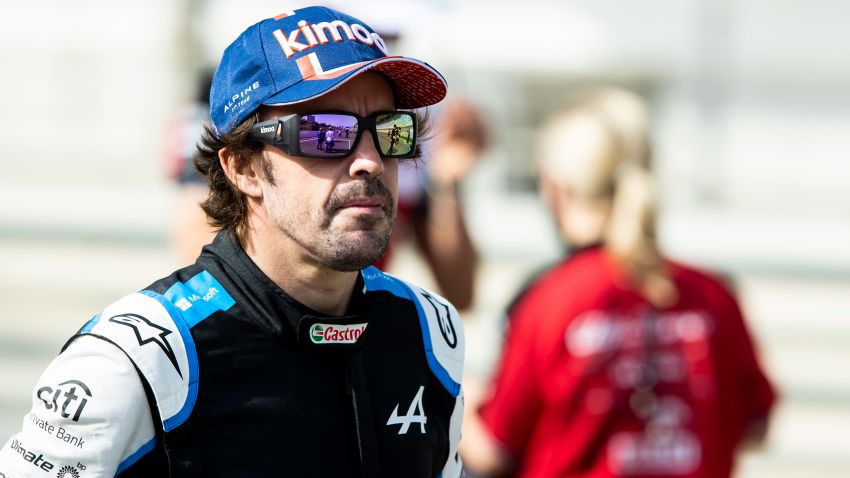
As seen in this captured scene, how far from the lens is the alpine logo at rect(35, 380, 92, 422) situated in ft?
5.69

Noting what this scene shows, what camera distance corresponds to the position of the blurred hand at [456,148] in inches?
167

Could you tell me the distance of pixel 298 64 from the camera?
1976 mm

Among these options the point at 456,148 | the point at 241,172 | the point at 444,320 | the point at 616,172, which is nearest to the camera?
the point at 241,172

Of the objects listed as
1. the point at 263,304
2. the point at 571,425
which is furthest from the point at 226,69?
the point at 571,425

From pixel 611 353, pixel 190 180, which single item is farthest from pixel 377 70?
pixel 611 353

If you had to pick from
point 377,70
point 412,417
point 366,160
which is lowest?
point 412,417

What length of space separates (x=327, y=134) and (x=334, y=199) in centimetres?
11

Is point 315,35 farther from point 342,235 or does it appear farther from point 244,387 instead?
point 244,387

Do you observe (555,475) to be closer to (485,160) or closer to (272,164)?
(272,164)

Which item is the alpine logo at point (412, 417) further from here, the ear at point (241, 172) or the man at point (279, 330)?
the ear at point (241, 172)

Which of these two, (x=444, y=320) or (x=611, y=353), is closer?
(x=444, y=320)

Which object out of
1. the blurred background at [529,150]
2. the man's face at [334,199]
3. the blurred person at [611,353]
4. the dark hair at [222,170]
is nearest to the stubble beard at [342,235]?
the man's face at [334,199]

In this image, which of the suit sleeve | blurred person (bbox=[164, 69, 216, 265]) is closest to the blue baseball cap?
the suit sleeve

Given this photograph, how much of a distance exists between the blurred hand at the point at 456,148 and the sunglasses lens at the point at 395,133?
2.11m
